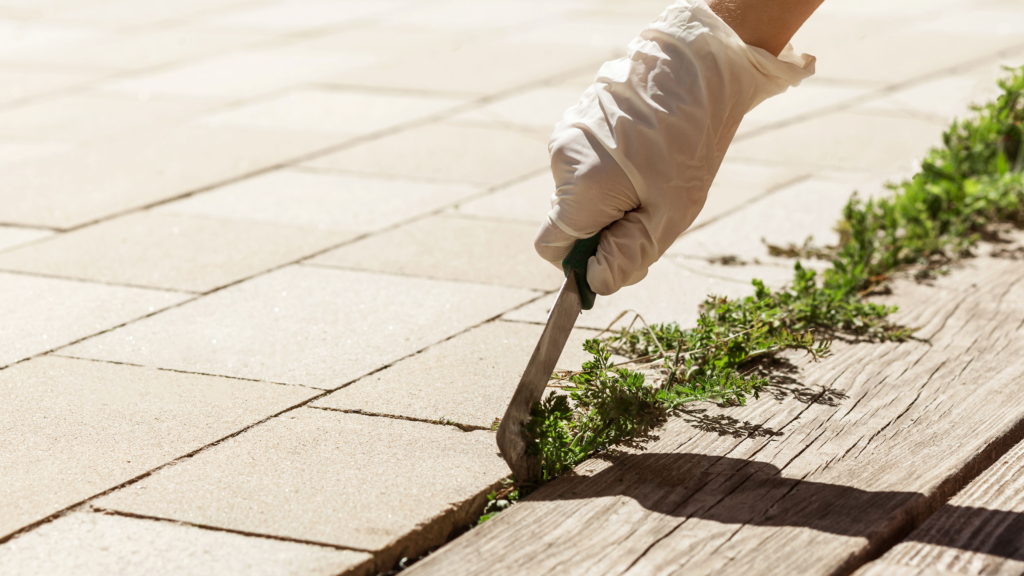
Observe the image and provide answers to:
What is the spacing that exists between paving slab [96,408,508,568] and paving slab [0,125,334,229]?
2570 mm

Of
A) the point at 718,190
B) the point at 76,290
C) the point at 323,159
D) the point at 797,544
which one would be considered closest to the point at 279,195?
the point at 323,159

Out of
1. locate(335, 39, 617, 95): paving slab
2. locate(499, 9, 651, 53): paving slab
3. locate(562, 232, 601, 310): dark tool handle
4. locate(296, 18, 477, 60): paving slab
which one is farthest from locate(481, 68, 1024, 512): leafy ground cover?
locate(296, 18, 477, 60): paving slab

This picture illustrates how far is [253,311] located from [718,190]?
2.43m

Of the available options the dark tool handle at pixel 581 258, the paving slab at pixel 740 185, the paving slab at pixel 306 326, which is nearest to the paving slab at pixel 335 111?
the paving slab at pixel 740 185

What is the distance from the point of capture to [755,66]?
8.54 ft

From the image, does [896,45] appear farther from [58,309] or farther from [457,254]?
[58,309]

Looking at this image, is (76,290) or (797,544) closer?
(797,544)

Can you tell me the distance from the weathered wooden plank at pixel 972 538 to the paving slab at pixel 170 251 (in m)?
2.61

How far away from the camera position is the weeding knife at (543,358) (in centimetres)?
264

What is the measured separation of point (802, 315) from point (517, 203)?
6.40 ft

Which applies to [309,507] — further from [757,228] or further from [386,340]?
[757,228]

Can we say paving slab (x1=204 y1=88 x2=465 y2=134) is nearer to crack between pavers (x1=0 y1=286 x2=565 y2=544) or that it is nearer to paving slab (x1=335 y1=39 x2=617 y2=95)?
paving slab (x1=335 y1=39 x2=617 y2=95)

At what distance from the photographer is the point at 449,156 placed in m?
6.15

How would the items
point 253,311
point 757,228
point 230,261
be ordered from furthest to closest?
point 757,228, point 230,261, point 253,311
